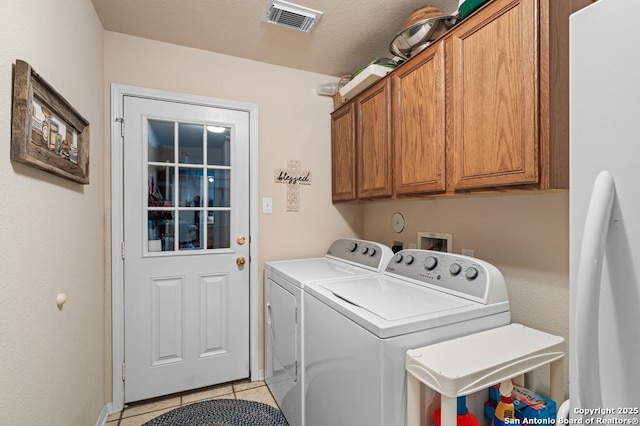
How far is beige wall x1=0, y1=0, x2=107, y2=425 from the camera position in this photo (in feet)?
2.94

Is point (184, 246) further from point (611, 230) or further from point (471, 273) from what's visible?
point (611, 230)

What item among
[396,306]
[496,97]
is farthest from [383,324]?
[496,97]

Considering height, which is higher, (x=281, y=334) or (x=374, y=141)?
(x=374, y=141)

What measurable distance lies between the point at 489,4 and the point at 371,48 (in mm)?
1039

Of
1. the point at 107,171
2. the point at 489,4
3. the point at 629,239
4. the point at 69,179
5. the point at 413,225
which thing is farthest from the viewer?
the point at 413,225

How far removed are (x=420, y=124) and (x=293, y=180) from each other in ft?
3.76

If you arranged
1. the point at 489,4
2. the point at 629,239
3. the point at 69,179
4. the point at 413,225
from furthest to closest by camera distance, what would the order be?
the point at 413,225, the point at 69,179, the point at 489,4, the point at 629,239

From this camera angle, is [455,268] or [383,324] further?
[455,268]

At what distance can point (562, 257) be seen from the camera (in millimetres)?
1263

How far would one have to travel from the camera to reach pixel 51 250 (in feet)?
3.87

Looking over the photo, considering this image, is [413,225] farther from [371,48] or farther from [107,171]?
[107,171]

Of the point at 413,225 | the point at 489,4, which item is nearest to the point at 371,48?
the point at 489,4

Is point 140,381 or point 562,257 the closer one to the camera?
point 562,257

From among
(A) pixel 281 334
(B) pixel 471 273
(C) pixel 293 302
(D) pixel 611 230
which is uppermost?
(D) pixel 611 230
